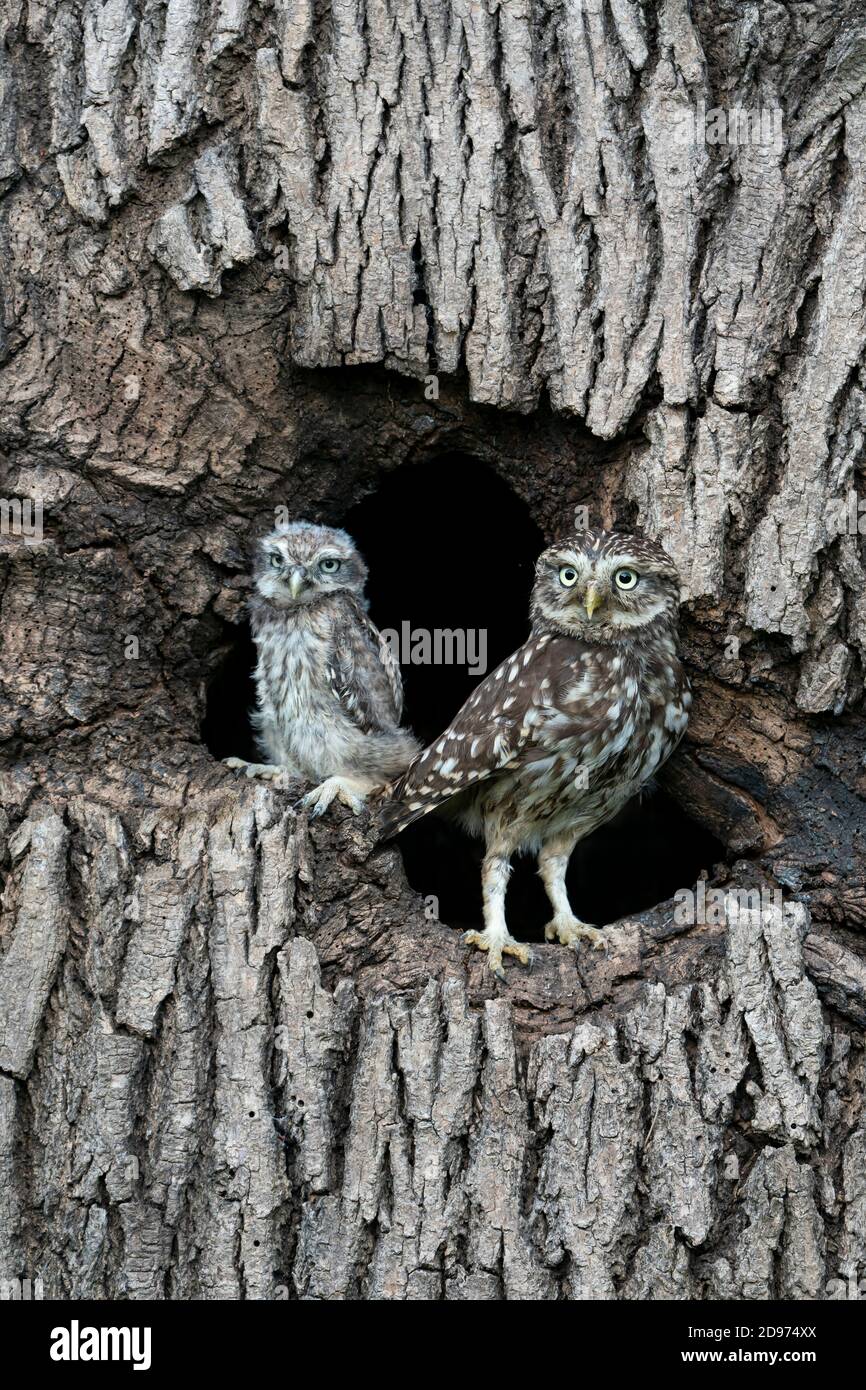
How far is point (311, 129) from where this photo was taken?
419 cm

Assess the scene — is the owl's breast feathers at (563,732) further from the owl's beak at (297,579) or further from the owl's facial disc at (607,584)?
the owl's beak at (297,579)

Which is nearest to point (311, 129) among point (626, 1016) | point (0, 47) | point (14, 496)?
point (0, 47)

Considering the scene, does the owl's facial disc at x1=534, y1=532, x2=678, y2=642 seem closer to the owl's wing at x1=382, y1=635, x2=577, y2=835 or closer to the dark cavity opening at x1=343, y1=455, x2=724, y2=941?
the owl's wing at x1=382, y1=635, x2=577, y2=835

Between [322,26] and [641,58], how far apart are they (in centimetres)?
93

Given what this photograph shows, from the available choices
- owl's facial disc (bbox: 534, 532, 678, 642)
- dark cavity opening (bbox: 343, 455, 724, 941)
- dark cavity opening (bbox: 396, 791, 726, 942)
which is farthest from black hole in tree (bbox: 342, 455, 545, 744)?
owl's facial disc (bbox: 534, 532, 678, 642)

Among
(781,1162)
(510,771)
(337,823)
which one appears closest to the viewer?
(781,1162)

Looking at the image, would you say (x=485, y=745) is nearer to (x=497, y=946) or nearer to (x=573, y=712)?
(x=573, y=712)

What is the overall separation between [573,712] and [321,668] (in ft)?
2.82

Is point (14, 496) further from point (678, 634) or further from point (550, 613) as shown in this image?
point (678, 634)

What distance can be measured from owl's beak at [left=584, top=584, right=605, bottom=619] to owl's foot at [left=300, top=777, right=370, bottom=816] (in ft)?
2.87

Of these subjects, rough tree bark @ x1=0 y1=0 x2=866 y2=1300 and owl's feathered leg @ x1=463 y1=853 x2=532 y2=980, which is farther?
owl's feathered leg @ x1=463 y1=853 x2=532 y2=980

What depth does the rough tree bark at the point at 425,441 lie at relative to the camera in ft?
12.4

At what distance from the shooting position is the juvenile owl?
14.9 feet

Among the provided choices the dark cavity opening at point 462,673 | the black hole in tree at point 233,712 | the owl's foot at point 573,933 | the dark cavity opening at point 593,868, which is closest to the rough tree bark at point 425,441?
the owl's foot at point 573,933
